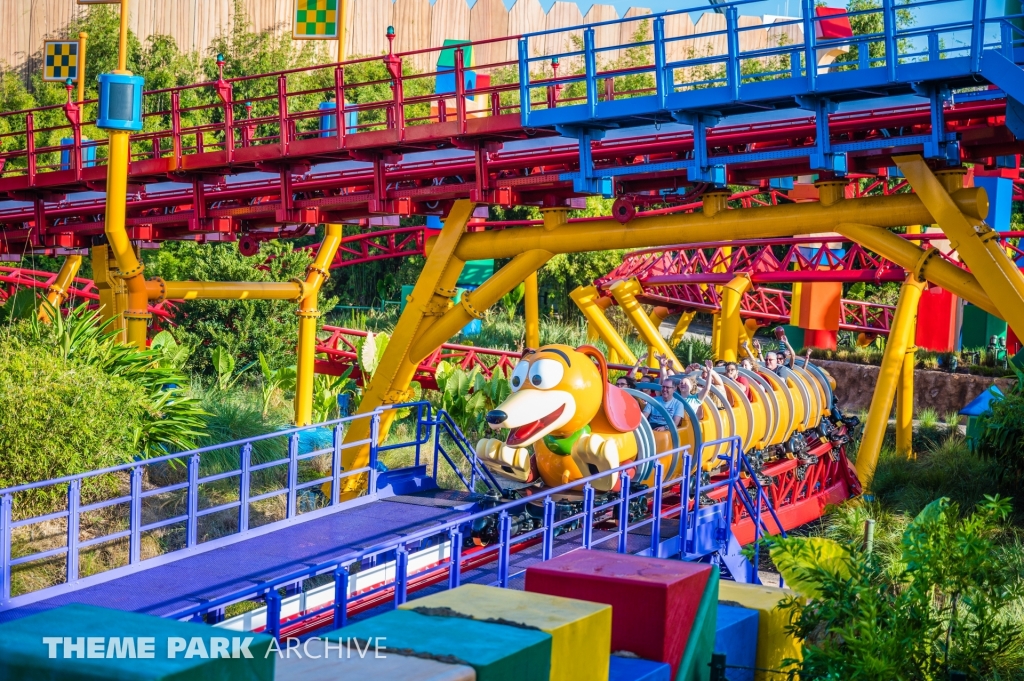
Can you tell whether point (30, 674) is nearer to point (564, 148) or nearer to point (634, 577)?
point (634, 577)

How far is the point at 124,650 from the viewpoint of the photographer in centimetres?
394

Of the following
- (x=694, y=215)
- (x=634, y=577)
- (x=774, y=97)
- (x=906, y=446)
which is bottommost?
(x=906, y=446)

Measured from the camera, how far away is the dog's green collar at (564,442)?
388 inches

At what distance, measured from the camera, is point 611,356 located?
75.2 ft

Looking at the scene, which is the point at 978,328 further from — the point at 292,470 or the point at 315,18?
the point at 292,470

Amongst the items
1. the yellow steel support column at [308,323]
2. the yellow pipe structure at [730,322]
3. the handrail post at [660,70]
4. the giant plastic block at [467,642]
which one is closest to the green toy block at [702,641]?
the giant plastic block at [467,642]

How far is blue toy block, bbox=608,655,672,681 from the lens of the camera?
17.6ft

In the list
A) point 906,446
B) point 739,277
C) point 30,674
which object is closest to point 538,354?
point 30,674

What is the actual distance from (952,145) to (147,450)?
24.9ft

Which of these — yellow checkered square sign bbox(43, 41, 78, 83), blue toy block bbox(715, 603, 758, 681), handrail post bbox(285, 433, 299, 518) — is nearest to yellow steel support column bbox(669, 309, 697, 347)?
yellow checkered square sign bbox(43, 41, 78, 83)

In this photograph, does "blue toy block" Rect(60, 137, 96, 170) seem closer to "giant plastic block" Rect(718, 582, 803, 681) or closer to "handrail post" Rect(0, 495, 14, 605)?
"handrail post" Rect(0, 495, 14, 605)

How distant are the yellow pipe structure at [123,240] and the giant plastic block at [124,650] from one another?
9530 mm

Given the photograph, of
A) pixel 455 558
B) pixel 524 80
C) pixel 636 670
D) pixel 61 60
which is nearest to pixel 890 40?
pixel 524 80

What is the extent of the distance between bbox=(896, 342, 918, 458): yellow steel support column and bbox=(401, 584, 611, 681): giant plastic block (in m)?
9.93
